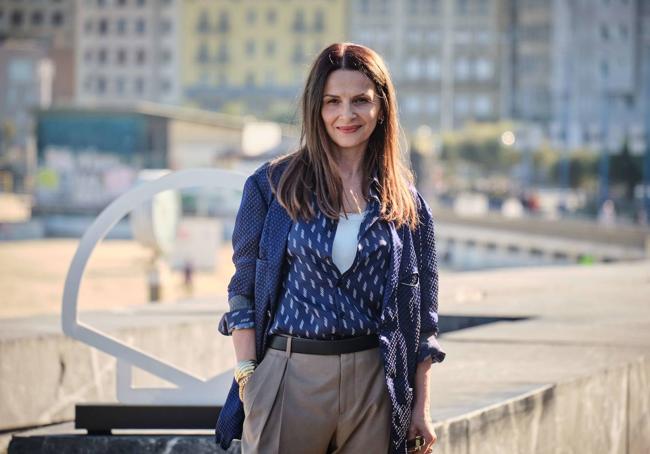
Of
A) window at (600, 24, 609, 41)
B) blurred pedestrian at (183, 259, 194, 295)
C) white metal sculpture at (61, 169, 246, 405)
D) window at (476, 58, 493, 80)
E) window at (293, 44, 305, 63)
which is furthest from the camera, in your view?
window at (293, 44, 305, 63)

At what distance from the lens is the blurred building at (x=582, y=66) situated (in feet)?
368

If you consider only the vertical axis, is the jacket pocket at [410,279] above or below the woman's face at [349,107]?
below

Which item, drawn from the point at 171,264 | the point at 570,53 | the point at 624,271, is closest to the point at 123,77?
the point at 570,53

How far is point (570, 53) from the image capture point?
116 meters

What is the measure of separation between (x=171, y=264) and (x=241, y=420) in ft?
→ 89.6

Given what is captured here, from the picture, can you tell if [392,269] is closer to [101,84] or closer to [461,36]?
[461,36]

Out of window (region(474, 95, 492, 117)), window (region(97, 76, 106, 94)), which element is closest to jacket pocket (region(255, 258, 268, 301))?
window (region(474, 95, 492, 117))

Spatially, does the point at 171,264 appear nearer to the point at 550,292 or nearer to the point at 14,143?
the point at 550,292

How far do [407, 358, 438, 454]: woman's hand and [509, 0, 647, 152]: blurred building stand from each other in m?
107

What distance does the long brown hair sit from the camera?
3186mm

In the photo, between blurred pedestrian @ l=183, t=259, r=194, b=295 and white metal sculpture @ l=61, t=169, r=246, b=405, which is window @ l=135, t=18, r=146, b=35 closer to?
blurred pedestrian @ l=183, t=259, r=194, b=295

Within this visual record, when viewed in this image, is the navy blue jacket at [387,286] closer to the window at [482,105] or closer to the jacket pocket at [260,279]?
the jacket pocket at [260,279]

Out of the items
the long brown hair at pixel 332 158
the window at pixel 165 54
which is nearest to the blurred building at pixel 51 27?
the window at pixel 165 54

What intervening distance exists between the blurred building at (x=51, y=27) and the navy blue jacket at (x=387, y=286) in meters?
133
